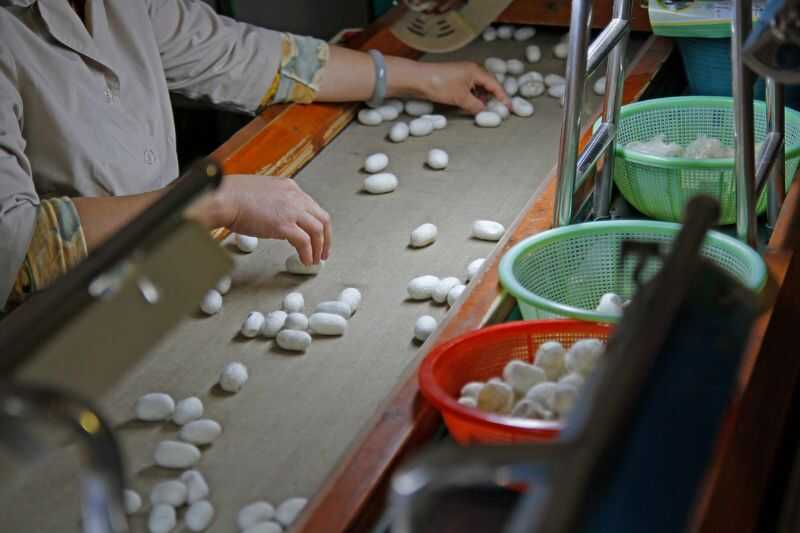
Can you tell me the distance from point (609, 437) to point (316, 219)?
136cm

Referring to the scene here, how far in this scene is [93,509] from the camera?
0.72 metres

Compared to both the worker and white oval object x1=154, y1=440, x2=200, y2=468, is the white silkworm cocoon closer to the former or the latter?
the worker

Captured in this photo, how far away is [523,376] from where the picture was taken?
55.7 inches

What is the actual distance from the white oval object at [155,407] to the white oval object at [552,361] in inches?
24.3

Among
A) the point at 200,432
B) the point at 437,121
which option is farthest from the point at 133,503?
the point at 437,121

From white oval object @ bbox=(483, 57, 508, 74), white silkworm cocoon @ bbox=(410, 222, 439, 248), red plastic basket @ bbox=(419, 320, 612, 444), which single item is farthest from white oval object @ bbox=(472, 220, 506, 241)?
white oval object @ bbox=(483, 57, 508, 74)

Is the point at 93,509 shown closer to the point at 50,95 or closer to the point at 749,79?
the point at 749,79

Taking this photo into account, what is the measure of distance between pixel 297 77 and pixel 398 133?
0.29m

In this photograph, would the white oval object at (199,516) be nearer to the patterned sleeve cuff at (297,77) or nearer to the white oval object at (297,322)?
the white oval object at (297,322)

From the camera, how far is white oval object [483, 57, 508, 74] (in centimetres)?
298

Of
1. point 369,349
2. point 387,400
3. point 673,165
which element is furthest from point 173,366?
point 673,165

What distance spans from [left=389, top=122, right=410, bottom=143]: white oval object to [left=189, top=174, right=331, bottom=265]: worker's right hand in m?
0.59

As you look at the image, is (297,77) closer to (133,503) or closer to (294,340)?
(294,340)

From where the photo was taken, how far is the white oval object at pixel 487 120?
2.72 m
